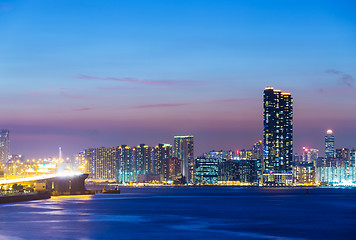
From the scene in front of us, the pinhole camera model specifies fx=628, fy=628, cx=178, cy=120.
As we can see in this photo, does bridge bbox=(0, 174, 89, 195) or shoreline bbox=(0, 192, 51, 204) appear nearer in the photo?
shoreline bbox=(0, 192, 51, 204)

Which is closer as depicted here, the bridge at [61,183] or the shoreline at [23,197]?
the shoreline at [23,197]

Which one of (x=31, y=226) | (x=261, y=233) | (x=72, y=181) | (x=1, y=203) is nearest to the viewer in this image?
(x=261, y=233)

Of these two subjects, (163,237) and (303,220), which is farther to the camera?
(303,220)

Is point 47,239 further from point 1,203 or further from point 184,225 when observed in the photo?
point 1,203

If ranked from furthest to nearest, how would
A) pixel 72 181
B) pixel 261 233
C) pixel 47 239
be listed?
pixel 72 181, pixel 261 233, pixel 47 239

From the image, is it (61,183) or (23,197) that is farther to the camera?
(61,183)

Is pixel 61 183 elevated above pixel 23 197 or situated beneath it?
elevated above

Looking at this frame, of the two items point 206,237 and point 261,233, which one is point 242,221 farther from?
point 206,237

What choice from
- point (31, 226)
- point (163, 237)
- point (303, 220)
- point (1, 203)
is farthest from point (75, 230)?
point (1, 203)

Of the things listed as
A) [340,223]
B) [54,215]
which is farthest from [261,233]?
→ [54,215]
